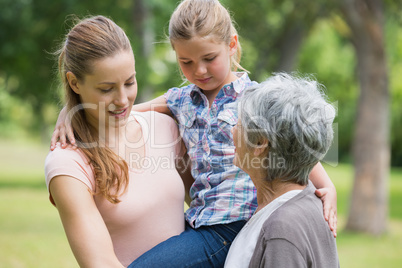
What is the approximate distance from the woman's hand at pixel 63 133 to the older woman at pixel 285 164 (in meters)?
0.83

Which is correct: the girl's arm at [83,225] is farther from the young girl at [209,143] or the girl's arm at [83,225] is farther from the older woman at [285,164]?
the older woman at [285,164]

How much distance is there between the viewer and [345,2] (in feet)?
32.7

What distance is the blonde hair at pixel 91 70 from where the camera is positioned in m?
2.49

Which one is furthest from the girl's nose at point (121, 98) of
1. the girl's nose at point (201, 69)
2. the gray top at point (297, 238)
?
the gray top at point (297, 238)

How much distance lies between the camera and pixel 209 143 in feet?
9.53

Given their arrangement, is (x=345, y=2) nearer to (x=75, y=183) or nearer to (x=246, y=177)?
(x=246, y=177)

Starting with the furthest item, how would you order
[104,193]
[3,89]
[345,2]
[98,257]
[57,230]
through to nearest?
1. [3,89]
2. [57,230]
3. [345,2]
4. [104,193]
5. [98,257]

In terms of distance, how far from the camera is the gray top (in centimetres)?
215

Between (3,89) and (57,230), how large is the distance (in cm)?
894

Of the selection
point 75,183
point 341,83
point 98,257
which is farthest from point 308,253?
point 341,83

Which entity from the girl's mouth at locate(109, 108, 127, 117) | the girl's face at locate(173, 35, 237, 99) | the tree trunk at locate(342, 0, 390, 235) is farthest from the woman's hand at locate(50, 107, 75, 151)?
the tree trunk at locate(342, 0, 390, 235)

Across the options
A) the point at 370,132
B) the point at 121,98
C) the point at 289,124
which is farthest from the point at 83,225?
the point at 370,132

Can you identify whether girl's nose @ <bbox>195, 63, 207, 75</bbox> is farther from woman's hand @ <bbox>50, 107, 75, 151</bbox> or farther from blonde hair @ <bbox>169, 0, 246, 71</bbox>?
woman's hand @ <bbox>50, 107, 75, 151</bbox>

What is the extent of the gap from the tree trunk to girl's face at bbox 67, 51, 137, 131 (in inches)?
335
